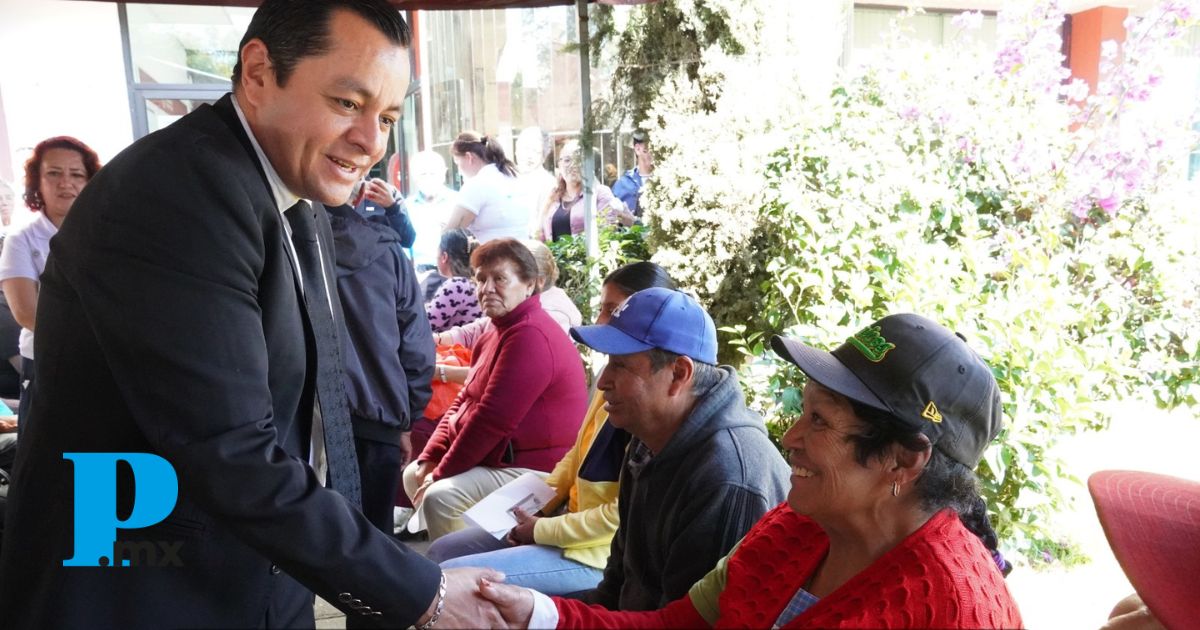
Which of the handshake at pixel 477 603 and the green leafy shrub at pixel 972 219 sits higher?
the green leafy shrub at pixel 972 219

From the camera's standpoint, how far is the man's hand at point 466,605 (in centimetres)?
169

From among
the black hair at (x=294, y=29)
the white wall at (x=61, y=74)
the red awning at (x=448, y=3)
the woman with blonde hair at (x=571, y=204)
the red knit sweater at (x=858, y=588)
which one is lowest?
the red knit sweater at (x=858, y=588)

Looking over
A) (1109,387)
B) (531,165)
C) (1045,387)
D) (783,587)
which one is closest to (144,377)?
(783,587)

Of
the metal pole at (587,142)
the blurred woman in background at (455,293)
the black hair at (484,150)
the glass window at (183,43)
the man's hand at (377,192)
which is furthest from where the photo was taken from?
the glass window at (183,43)

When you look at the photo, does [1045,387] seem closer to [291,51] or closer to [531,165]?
[291,51]

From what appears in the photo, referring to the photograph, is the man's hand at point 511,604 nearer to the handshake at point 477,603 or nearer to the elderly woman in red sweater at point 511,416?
the handshake at point 477,603

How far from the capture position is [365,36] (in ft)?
5.10

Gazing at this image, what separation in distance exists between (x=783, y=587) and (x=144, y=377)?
119 cm

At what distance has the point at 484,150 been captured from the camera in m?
6.50

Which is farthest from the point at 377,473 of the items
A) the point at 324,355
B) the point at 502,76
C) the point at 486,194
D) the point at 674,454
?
the point at 502,76

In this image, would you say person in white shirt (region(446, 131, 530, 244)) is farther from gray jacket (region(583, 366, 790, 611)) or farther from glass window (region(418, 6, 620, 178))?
gray jacket (region(583, 366, 790, 611))

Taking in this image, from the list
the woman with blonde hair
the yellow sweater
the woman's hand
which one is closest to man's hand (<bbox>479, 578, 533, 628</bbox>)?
the yellow sweater

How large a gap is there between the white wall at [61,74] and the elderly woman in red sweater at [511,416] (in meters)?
8.06

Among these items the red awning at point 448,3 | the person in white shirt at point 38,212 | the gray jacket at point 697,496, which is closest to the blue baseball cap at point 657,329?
the gray jacket at point 697,496
